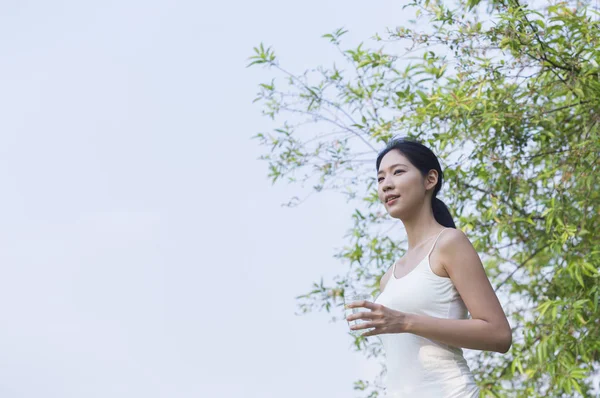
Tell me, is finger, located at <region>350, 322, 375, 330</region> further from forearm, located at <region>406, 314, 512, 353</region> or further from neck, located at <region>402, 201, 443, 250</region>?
neck, located at <region>402, 201, 443, 250</region>

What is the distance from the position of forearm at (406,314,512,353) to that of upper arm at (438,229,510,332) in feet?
0.08

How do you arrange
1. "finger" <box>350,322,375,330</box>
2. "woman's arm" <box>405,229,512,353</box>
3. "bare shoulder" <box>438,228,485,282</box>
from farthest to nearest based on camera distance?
"bare shoulder" <box>438,228,485,282</box> → "woman's arm" <box>405,229,512,353</box> → "finger" <box>350,322,375,330</box>

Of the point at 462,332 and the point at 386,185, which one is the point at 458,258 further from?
the point at 386,185

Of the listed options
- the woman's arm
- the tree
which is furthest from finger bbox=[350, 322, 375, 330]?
the tree

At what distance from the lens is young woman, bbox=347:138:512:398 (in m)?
2.07

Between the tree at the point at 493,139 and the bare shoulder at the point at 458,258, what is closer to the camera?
the bare shoulder at the point at 458,258

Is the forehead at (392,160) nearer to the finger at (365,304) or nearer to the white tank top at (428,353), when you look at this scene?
the white tank top at (428,353)

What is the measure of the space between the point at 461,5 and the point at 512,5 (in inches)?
27.6

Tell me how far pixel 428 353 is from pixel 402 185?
1.54ft

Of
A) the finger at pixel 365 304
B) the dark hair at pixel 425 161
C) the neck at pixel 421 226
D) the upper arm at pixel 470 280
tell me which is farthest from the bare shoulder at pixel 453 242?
the finger at pixel 365 304

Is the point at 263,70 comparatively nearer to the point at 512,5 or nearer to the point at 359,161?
the point at 359,161

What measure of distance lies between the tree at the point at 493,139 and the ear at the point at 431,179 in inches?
67.5

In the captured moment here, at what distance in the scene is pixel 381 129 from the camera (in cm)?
481

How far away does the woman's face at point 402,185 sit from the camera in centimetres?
238
